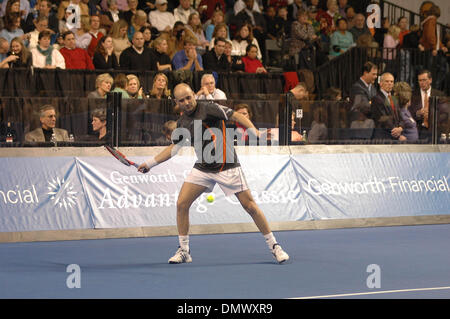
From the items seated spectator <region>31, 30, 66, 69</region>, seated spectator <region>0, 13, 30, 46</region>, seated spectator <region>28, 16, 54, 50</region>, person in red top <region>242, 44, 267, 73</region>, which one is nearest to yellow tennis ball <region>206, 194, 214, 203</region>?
seated spectator <region>31, 30, 66, 69</region>

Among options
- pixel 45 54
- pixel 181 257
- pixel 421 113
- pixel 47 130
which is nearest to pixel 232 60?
pixel 45 54

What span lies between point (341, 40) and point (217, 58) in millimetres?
4979

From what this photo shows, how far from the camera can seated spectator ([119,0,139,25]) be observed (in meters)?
19.2

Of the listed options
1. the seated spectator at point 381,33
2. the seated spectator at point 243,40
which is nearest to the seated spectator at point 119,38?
the seated spectator at point 243,40

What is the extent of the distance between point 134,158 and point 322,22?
1103 cm

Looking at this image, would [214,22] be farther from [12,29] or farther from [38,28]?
[12,29]

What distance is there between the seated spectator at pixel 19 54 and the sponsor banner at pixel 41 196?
360 cm

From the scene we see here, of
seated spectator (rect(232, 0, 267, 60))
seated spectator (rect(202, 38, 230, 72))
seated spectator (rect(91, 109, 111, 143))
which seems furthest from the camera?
seated spectator (rect(232, 0, 267, 60))

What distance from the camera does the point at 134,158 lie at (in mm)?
13141

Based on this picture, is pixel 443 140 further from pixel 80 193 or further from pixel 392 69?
pixel 80 193

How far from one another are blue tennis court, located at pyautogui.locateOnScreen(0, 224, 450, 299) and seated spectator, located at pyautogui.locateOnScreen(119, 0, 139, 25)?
797cm

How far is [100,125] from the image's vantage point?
1291cm

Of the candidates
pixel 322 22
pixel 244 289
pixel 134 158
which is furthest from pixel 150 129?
pixel 322 22

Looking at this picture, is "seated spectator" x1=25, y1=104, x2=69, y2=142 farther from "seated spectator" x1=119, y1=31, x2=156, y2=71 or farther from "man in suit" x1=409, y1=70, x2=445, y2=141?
"man in suit" x1=409, y1=70, x2=445, y2=141
